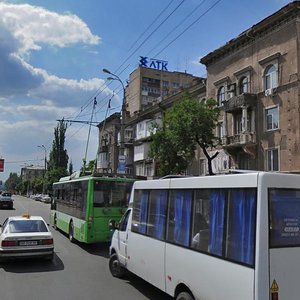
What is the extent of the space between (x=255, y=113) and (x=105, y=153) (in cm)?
4149

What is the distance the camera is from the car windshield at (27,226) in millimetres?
12500

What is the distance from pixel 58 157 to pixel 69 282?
7269cm

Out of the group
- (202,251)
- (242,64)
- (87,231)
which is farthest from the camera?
(242,64)

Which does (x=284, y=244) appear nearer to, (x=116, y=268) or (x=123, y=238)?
(x=123, y=238)

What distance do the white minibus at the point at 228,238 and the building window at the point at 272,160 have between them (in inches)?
951

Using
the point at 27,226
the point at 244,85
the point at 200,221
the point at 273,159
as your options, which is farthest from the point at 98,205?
the point at 244,85

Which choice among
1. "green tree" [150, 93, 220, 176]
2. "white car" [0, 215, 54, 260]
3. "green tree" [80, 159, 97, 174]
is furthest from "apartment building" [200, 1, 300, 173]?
"white car" [0, 215, 54, 260]

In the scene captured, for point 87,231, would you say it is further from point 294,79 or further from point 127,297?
point 294,79

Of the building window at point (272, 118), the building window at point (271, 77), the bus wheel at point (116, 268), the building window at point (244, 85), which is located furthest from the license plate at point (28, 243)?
the building window at point (244, 85)

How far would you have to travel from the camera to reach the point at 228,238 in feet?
18.5

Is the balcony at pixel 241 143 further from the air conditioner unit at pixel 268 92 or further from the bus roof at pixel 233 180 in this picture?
the bus roof at pixel 233 180

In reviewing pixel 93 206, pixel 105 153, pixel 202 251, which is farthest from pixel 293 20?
pixel 105 153

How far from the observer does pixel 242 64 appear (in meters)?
34.5

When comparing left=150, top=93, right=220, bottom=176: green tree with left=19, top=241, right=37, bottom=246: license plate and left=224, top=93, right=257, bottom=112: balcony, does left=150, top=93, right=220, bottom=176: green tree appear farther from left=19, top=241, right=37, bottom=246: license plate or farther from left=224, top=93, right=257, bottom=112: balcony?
left=19, top=241, right=37, bottom=246: license plate
